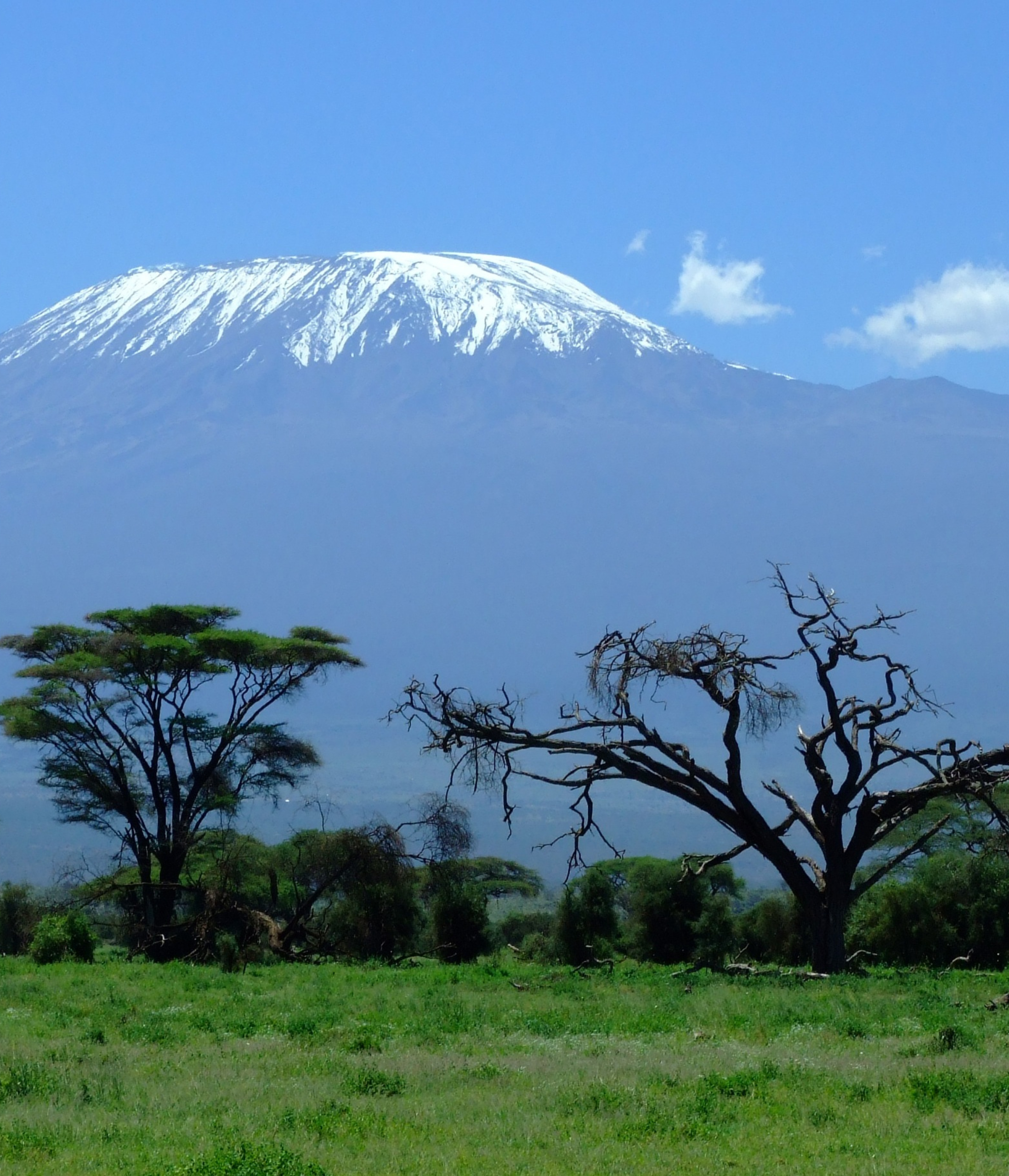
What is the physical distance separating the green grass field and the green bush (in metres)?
6.25

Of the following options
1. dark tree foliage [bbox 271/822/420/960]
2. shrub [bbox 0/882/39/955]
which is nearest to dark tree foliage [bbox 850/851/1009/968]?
dark tree foliage [bbox 271/822/420/960]

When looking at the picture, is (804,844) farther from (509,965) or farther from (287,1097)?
(287,1097)

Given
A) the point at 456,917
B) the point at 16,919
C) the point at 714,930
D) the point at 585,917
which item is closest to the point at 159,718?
the point at 16,919

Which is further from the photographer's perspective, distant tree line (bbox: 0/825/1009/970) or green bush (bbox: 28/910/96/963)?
distant tree line (bbox: 0/825/1009/970)

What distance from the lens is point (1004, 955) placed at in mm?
26500

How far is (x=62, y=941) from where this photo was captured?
88.4 feet

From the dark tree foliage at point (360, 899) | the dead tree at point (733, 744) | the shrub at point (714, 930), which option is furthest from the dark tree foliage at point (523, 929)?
the dead tree at point (733, 744)

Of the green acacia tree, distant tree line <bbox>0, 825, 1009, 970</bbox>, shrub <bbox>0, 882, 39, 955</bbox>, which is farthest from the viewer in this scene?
shrub <bbox>0, 882, 39, 955</bbox>

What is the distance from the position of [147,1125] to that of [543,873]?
387 feet

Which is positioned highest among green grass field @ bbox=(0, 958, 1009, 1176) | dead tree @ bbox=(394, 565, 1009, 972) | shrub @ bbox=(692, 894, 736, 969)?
dead tree @ bbox=(394, 565, 1009, 972)

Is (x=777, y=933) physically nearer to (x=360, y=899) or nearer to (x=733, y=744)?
(x=360, y=899)

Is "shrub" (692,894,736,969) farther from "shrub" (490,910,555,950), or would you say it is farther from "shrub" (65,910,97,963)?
"shrub" (65,910,97,963)

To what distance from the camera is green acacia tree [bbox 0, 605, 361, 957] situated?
3306 centimetres

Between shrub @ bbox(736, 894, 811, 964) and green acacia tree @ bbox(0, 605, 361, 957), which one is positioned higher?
green acacia tree @ bbox(0, 605, 361, 957)
